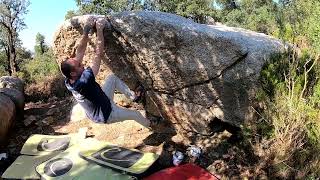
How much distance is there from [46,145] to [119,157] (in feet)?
5.65

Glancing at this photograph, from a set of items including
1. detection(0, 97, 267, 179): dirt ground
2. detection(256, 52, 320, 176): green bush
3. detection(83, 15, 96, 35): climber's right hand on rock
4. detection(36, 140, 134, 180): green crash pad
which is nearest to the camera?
detection(36, 140, 134, 180): green crash pad

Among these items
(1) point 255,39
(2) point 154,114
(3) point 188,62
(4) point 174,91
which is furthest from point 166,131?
(1) point 255,39

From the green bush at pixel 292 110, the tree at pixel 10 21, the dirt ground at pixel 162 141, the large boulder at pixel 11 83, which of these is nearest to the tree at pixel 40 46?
the tree at pixel 10 21

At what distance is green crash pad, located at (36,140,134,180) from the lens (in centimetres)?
605

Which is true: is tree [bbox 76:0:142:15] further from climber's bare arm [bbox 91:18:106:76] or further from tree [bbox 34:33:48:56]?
climber's bare arm [bbox 91:18:106:76]

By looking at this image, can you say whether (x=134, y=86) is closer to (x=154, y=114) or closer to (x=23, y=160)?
(x=154, y=114)

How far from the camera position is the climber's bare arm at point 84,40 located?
641cm

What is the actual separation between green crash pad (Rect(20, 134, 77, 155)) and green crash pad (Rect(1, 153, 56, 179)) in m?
0.15

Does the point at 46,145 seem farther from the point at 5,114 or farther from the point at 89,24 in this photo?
the point at 89,24

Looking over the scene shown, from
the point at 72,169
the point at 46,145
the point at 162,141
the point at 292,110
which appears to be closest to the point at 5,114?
the point at 46,145

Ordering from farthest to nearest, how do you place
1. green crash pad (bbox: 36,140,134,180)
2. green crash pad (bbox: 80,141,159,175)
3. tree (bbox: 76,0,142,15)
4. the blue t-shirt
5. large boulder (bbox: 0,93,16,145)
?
tree (bbox: 76,0,142,15) → large boulder (bbox: 0,93,16,145) → green crash pad (bbox: 80,141,159,175) → green crash pad (bbox: 36,140,134,180) → the blue t-shirt

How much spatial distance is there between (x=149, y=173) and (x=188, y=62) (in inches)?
82.5

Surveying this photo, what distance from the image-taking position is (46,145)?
747 cm

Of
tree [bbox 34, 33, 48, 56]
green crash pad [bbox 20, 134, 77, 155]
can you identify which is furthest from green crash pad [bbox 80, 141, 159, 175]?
tree [bbox 34, 33, 48, 56]
